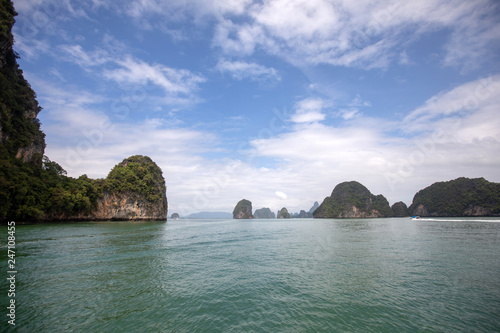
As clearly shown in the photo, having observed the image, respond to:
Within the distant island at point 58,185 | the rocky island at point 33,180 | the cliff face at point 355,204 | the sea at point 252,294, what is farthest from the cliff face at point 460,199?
the rocky island at point 33,180

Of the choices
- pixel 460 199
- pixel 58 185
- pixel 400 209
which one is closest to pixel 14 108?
Result: pixel 58 185

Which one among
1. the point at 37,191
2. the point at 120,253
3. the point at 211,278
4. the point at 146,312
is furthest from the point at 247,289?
the point at 37,191

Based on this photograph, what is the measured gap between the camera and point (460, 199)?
115m

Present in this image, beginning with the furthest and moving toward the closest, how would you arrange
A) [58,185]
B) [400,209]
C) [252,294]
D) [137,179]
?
1. [400,209]
2. [137,179]
3. [58,185]
4. [252,294]

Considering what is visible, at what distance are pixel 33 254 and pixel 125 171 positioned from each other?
7505 cm

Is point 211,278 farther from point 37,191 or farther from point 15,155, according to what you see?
point 15,155

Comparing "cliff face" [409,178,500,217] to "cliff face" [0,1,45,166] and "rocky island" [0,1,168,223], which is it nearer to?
"rocky island" [0,1,168,223]

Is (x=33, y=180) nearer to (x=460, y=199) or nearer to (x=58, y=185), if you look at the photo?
(x=58, y=185)

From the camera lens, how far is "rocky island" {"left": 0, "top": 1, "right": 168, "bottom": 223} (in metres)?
43.6

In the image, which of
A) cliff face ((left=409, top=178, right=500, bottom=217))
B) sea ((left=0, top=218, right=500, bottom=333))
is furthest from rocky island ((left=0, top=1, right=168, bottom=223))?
cliff face ((left=409, top=178, right=500, bottom=217))

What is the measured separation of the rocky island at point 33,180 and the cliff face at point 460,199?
164 m

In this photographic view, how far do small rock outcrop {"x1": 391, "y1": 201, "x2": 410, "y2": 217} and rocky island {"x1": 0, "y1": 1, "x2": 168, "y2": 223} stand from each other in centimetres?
18308

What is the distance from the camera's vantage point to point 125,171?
84750mm

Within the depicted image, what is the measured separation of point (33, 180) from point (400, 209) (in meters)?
208
